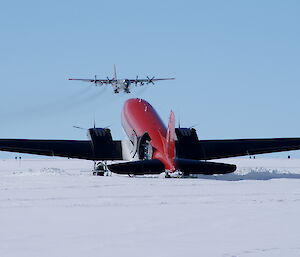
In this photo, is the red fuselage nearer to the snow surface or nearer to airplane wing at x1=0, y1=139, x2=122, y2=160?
airplane wing at x1=0, y1=139, x2=122, y2=160

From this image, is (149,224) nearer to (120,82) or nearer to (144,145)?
(144,145)

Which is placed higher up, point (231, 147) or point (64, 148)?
point (64, 148)

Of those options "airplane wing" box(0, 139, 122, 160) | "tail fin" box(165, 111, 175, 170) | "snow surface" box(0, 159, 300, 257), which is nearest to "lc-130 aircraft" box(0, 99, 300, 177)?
"airplane wing" box(0, 139, 122, 160)

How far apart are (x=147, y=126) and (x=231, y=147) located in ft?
20.9

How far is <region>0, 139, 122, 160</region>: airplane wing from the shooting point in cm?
4181

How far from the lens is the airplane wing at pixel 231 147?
139 ft

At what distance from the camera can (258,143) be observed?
44.3m

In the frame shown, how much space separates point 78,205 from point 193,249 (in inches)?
356

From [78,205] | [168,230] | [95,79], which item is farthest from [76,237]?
[95,79]

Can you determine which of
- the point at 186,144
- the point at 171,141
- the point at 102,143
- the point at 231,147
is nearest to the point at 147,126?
the point at 186,144

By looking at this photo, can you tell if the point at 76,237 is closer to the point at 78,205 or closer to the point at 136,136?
the point at 78,205

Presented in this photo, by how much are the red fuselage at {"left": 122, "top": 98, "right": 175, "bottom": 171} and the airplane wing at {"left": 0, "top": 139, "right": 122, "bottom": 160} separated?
1.83 meters

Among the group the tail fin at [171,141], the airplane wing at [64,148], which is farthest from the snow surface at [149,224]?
the airplane wing at [64,148]

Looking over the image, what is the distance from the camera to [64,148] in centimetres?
4456
